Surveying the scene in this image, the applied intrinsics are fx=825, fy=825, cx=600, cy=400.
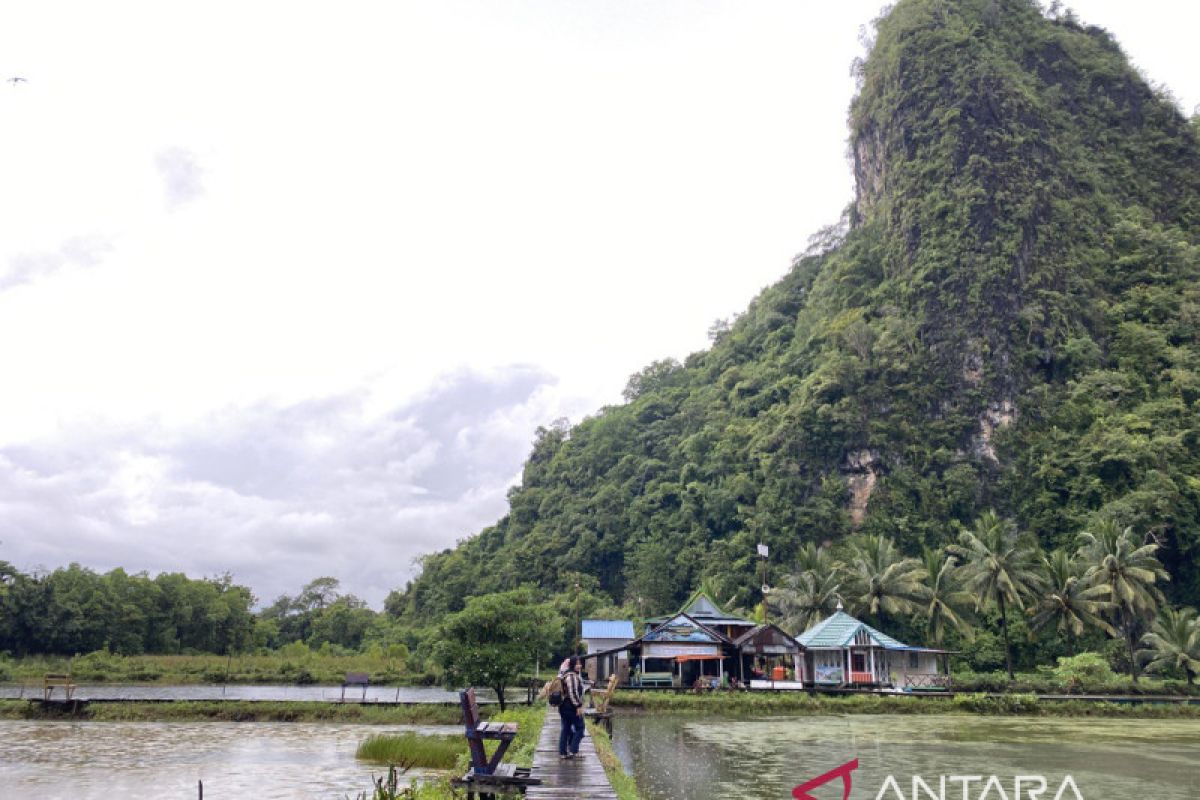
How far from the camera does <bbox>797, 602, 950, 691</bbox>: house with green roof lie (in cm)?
4084

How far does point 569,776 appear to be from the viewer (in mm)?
12203

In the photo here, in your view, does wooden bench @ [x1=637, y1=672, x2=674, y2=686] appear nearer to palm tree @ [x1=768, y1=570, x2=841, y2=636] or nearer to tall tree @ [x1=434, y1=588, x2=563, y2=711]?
palm tree @ [x1=768, y1=570, x2=841, y2=636]

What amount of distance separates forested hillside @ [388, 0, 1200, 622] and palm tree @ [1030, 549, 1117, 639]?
41.1ft

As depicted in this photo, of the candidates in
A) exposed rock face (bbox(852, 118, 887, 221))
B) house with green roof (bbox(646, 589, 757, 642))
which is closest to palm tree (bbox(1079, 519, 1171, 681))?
house with green roof (bbox(646, 589, 757, 642))

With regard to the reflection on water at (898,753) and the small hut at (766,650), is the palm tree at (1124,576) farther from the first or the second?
the small hut at (766,650)

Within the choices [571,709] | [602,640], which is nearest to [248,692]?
[602,640]

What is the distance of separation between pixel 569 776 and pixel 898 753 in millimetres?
12688

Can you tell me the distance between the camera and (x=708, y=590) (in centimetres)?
6325

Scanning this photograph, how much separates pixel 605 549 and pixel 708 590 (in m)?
19.3

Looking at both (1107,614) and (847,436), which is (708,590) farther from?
(1107,614)

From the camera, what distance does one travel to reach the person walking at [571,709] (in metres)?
12.6

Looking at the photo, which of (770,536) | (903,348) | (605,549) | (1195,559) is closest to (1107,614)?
(1195,559)
